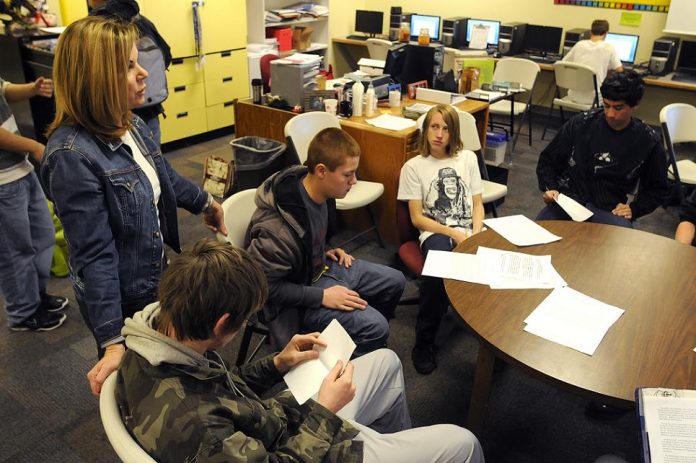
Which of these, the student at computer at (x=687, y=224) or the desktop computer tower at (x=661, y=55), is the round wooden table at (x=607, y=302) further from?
the desktop computer tower at (x=661, y=55)

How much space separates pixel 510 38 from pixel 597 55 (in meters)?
1.17

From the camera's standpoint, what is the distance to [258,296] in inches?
46.1

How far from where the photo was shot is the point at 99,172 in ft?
4.39

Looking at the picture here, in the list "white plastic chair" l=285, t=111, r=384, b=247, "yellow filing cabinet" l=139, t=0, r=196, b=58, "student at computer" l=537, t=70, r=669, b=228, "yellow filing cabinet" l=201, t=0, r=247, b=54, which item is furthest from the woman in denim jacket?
"yellow filing cabinet" l=201, t=0, r=247, b=54

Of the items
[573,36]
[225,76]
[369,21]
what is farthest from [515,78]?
[225,76]

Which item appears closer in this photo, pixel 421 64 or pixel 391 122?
pixel 391 122

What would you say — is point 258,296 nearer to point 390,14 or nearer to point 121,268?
point 121,268

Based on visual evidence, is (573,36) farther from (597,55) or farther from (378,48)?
(378,48)

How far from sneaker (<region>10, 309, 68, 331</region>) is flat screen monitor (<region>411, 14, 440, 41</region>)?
5.52 metres

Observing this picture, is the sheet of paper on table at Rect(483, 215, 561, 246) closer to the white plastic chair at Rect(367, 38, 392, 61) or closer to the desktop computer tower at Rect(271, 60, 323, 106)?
the desktop computer tower at Rect(271, 60, 323, 106)

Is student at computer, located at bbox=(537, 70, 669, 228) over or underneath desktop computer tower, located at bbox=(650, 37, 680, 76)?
underneath

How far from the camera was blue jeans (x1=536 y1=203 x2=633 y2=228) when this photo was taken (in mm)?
2620

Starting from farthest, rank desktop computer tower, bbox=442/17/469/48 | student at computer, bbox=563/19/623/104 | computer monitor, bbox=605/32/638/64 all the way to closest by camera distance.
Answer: desktop computer tower, bbox=442/17/469/48 → computer monitor, bbox=605/32/638/64 → student at computer, bbox=563/19/623/104

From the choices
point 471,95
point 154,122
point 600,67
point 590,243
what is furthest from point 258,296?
point 600,67
